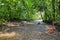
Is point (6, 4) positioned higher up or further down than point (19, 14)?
higher up

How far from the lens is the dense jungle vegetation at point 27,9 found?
19.4m

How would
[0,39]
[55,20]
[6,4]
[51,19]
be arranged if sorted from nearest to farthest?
[0,39], [55,20], [51,19], [6,4]

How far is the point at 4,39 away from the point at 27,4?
16344 mm

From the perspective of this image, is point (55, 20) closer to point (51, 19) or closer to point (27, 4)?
point (51, 19)

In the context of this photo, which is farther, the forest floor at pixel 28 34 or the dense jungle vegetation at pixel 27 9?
the dense jungle vegetation at pixel 27 9

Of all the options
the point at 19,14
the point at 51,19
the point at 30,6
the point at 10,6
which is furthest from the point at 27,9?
the point at 51,19

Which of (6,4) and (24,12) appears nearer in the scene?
(6,4)

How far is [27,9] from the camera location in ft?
91.9

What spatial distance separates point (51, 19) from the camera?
2077 cm


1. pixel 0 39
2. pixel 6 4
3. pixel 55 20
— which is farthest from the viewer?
pixel 6 4

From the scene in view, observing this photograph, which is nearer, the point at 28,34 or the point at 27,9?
the point at 28,34

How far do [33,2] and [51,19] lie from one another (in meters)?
7.82

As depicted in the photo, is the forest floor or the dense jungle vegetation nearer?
the forest floor

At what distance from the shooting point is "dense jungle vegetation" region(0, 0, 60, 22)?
1941 cm
